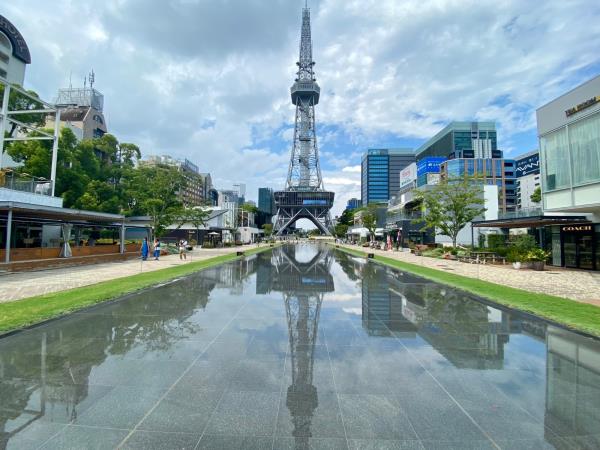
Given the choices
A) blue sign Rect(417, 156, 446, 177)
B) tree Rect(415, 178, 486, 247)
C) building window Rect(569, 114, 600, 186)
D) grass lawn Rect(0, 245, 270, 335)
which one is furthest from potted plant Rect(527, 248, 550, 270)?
blue sign Rect(417, 156, 446, 177)

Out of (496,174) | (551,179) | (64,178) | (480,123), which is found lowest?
(551,179)

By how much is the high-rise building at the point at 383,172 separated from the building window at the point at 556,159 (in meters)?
167

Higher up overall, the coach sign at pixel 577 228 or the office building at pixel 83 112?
the office building at pixel 83 112

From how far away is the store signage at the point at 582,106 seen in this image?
14.2 metres

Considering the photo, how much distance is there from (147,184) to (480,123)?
145 metres

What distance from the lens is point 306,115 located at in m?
131

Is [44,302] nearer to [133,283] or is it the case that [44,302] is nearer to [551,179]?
[133,283]

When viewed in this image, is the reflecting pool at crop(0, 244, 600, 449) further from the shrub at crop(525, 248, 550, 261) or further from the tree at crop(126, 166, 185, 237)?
the tree at crop(126, 166, 185, 237)

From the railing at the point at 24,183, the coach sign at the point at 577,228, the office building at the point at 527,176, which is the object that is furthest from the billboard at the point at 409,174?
the railing at the point at 24,183

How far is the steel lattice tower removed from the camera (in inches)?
4892

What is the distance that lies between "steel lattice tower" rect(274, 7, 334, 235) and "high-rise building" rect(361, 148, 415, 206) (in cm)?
6193

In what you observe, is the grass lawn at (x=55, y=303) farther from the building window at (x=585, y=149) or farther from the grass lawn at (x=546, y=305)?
the building window at (x=585, y=149)

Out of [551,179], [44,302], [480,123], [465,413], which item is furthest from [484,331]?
[480,123]

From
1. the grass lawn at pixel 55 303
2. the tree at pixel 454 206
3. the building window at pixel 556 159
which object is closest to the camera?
the grass lawn at pixel 55 303
